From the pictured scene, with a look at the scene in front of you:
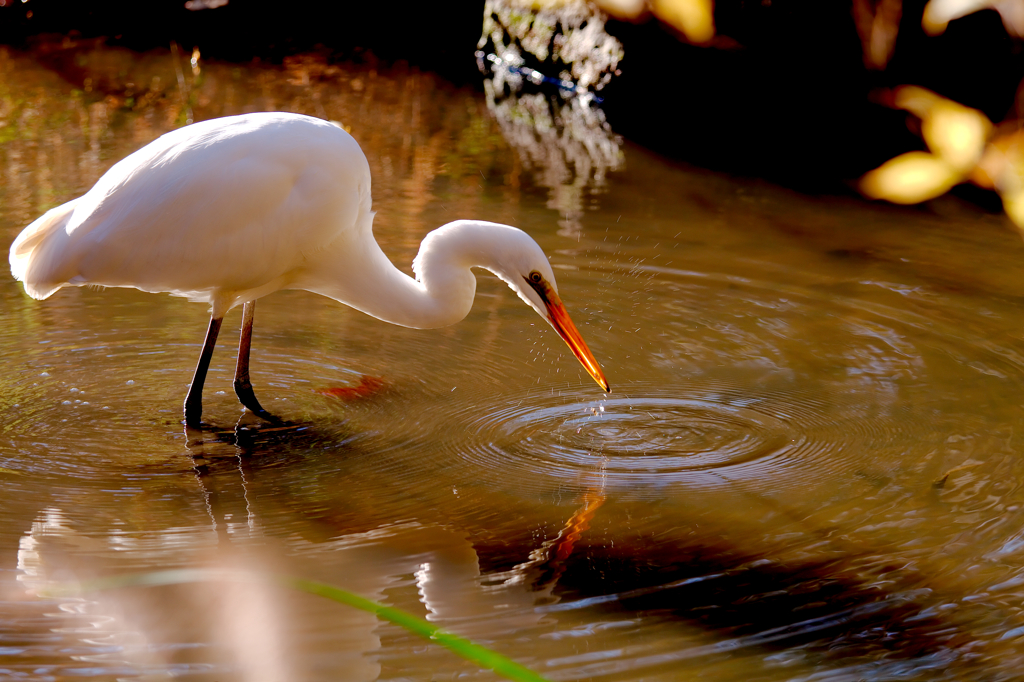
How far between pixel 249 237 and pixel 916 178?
3099mm

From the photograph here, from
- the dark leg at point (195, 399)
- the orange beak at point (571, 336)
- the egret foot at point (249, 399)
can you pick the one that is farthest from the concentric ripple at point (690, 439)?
the dark leg at point (195, 399)

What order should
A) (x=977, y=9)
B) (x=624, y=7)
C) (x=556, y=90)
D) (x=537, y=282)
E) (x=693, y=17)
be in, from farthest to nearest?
(x=556, y=90) → (x=537, y=282) → (x=624, y=7) → (x=693, y=17) → (x=977, y=9)

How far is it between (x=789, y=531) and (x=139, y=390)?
2.56 meters

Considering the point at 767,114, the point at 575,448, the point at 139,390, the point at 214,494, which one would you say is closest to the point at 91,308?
the point at 139,390

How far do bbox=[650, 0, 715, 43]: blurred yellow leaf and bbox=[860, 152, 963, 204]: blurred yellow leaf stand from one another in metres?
0.22

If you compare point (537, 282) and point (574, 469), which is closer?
point (574, 469)

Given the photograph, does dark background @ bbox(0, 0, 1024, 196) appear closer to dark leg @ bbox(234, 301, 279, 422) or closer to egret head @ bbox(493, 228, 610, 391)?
egret head @ bbox(493, 228, 610, 391)

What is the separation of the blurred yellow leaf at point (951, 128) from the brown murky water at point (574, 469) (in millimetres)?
1826

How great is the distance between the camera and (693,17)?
3.49ft

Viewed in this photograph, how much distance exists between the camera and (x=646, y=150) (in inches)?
338

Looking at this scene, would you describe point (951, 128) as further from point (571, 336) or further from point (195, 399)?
point (195, 399)

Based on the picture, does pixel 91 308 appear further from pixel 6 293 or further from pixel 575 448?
pixel 575 448

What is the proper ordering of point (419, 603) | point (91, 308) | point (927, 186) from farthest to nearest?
point (91, 308)
point (419, 603)
point (927, 186)

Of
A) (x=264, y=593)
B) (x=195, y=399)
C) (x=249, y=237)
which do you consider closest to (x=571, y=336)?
(x=249, y=237)
